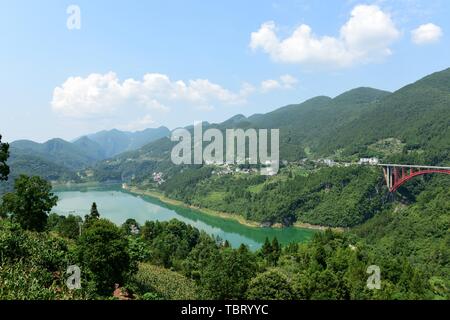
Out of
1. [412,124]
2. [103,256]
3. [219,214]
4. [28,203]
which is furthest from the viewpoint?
[412,124]

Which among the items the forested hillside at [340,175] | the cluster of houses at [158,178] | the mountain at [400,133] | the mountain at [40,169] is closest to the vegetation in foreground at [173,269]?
the forested hillside at [340,175]

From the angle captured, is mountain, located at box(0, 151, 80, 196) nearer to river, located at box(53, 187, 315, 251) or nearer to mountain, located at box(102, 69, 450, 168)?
river, located at box(53, 187, 315, 251)

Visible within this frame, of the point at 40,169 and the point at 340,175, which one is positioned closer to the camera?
the point at 340,175

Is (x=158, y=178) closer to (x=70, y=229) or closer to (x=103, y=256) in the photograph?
(x=70, y=229)

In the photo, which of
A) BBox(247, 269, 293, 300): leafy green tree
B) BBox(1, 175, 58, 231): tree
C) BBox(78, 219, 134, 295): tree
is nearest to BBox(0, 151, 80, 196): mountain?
BBox(1, 175, 58, 231): tree

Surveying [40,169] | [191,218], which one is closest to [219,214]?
[191,218]
